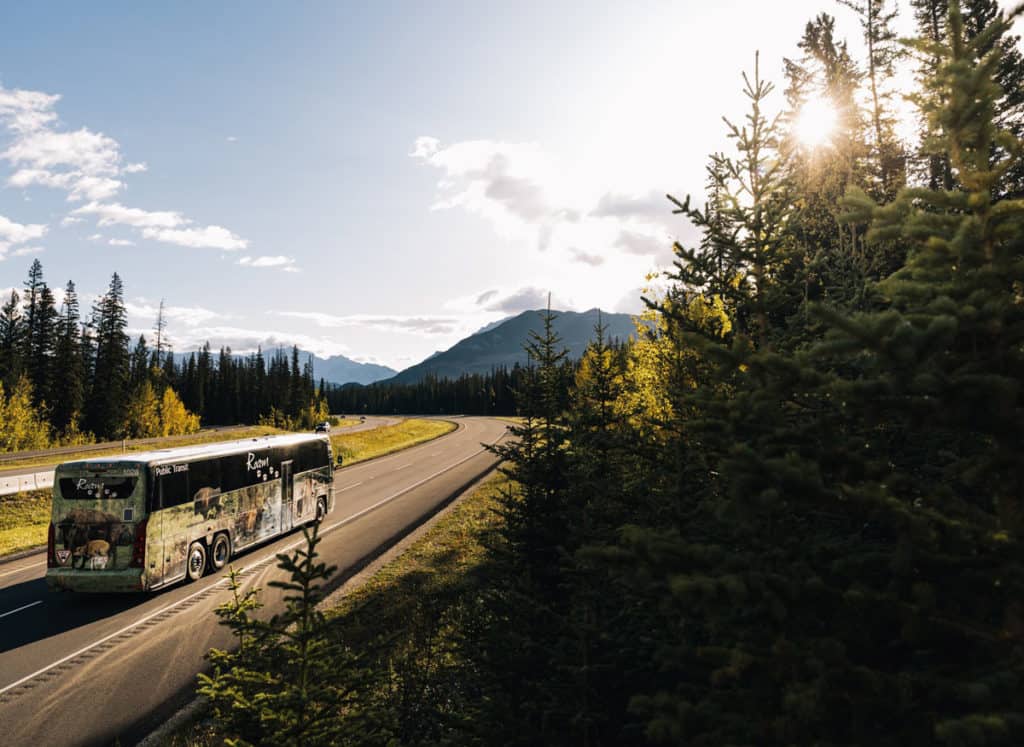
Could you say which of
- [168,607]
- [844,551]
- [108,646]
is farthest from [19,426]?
[844,551]

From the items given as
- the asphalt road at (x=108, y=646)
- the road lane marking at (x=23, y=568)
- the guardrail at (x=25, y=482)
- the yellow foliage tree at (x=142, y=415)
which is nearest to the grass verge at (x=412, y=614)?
the asphalt road at (x=108, y=646)

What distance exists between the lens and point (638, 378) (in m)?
17.9

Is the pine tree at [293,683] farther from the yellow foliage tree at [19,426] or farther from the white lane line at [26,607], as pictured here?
the yellow foliage tree at [19,426]

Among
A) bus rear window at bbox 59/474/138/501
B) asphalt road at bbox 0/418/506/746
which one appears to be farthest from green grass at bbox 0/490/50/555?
bus rear window at bbox 59/474/138/501

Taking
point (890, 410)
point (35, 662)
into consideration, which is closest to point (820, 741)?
point (890, 410)

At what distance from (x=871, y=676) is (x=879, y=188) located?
96.7ft

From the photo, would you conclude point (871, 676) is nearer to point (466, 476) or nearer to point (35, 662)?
point (35, 662)

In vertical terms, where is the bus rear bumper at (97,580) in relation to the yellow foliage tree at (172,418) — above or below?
below

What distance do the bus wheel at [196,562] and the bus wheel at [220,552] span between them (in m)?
0.29

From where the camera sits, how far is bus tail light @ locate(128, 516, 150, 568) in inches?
543

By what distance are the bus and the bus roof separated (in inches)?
1.2

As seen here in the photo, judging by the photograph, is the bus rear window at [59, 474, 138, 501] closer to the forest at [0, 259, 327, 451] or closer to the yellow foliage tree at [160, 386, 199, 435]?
the forest at [0, 259, 327, 451]

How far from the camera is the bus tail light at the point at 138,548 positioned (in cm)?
1380

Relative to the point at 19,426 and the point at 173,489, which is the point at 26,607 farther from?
the point at 19,426
